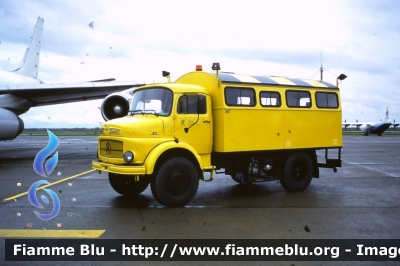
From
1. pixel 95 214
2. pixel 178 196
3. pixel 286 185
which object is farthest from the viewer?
pixel 286 185

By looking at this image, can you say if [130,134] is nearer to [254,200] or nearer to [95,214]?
[95,214]

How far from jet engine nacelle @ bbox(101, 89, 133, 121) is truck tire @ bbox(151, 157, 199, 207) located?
24.7 feet

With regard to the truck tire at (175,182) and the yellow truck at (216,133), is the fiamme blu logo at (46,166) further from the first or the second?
the truck tire at (175,182)

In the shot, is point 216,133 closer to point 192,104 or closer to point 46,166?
point 192,104

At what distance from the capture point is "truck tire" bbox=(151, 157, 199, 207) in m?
7.55

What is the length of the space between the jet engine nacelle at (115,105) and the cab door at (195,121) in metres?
7.04

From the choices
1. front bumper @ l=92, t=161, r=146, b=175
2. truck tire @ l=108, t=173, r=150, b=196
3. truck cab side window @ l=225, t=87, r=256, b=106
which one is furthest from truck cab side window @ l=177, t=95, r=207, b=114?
truck tire @ l=108, t=173, r=150, b=196

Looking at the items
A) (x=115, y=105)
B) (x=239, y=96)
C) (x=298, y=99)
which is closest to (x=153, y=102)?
(x=239, y=96)

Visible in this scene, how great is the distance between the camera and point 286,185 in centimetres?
963

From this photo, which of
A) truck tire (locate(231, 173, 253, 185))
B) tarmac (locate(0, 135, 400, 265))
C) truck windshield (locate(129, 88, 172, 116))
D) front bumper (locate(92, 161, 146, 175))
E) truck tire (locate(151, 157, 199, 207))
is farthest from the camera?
truck tire (locate(231, 173, 253, 185))

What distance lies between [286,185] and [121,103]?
7962mm

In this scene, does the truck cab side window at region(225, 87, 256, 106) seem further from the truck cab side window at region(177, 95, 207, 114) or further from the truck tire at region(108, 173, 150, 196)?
the truck tire at region(108, 173, 150, 196)

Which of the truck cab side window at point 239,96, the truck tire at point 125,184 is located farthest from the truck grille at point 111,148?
the truck cab side window at point 239,96

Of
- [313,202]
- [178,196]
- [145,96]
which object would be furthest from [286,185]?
[145,96]
